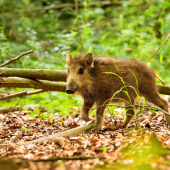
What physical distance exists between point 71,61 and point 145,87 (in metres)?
1.49

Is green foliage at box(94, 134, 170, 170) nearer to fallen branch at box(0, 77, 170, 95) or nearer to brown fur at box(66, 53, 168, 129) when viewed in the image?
brown fur at box(66, 53, 168, 129)

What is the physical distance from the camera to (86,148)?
3379 millimetres

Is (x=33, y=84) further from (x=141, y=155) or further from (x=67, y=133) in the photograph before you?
(x=141, y=155)

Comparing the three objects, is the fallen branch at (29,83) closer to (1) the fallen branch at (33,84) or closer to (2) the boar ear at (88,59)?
(1) the fallen branch at (33,84)

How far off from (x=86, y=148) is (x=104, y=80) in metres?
1.72

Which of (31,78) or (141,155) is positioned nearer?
(141,155)

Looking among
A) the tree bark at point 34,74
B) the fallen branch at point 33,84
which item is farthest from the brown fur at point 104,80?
the fallen branch at point 33,84

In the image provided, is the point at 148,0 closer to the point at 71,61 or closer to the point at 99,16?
the point at 99,16

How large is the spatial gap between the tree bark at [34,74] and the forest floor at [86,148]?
88cm

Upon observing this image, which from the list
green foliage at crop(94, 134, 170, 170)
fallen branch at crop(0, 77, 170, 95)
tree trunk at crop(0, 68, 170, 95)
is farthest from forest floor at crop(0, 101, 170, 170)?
tree trunk at crop(0, 68, 170, 95)

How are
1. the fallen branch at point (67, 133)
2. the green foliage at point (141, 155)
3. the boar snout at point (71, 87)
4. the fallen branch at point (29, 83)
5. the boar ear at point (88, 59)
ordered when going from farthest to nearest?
the boar ear at point (88, 59), the fallen branch at point (29, 83), the boar snout at point (71, 87), the fallen branch at point (67, 133), the green foliage at point (141, 155)

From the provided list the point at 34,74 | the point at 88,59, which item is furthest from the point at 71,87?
the point at 34,74

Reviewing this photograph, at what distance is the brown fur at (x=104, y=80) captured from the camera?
475 centimetres

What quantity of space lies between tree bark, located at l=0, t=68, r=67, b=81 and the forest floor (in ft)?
2.90
